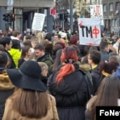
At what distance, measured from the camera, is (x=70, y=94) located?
6652 millimetres

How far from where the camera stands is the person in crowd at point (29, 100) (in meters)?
5.02

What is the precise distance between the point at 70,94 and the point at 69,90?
76 millimetres

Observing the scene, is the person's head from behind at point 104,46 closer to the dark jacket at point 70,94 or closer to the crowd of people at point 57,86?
the crowd of people at point 57,86

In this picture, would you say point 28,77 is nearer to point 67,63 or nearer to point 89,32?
point 67,63

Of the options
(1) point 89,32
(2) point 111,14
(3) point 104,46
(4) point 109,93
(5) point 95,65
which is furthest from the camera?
(2) point 111,14

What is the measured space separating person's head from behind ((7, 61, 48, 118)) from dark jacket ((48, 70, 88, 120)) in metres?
1.43

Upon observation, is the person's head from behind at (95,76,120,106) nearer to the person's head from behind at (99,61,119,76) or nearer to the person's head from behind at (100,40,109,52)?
the person's head from behind at (99,61,119,76)

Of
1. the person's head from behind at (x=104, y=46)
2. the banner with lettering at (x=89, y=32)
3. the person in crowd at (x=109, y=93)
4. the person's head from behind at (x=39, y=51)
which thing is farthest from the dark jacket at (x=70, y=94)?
the banner with lettering at (x=89, y=32)

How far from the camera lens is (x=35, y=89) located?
5070 mm

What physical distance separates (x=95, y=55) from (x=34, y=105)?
3483 millimetres

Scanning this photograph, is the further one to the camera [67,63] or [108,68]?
[108,68]

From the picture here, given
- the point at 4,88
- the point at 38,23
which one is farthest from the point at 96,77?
the point at 38,23

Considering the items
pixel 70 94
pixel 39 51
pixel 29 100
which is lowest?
pixel 70 94

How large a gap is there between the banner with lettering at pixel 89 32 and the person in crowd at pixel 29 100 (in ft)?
24.0
